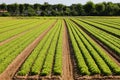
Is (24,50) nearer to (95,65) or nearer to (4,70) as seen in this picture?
(4,70)

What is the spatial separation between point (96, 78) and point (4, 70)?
606 centimetres

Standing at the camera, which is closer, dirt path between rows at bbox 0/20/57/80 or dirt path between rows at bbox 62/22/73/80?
dirt path between rows at bbox 62/22/73/80

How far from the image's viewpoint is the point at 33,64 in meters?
17.8

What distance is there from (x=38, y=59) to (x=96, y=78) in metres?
5.71

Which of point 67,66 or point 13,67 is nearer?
point 13,67

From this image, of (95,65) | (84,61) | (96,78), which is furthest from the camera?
(84,61)

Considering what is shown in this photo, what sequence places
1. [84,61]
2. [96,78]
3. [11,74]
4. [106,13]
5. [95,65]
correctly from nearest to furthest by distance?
1. [96,78]
2. [11,74]
3. [95,65]
4. [84,61]
5. [106,13]

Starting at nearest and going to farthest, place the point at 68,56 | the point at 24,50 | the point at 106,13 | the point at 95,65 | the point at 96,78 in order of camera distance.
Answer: the point at 96,78, the point at 95,65, the point at 68,56, the point at 24,50, the point at 106,13

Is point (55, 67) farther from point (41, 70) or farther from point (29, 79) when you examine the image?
point (29, 79)

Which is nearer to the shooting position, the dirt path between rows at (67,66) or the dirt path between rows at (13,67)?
the dirt path between rows at (67,66)

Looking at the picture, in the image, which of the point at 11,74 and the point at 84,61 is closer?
the point at 11,74

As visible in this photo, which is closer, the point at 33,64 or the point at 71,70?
the point at 71,70

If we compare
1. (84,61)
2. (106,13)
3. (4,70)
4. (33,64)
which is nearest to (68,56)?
(84,61)

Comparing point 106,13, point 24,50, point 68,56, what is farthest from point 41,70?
point 106,13
